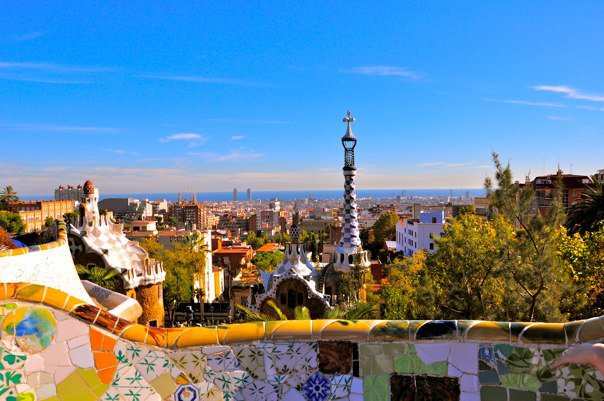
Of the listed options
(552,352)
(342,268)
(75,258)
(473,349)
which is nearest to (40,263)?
(473,349)

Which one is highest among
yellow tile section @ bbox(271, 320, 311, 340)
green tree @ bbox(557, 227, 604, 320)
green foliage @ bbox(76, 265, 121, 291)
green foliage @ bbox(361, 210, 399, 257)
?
yellow tile section @ bbox(271, 320, 311, 340)

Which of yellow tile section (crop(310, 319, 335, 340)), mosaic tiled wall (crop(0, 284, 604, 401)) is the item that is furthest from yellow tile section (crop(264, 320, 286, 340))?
yellow tile section (crop(310, 319, 335, 340))

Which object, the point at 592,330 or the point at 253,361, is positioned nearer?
the point at 592,330

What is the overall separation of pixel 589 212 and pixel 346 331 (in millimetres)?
16857

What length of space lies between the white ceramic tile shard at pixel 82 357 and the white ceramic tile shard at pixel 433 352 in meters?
2.09

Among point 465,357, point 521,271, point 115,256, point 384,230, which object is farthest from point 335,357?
point 384,230

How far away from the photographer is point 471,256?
12258 millimetres

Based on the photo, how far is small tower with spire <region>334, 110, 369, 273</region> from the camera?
61.8ft

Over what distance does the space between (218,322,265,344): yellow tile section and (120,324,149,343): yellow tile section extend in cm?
49

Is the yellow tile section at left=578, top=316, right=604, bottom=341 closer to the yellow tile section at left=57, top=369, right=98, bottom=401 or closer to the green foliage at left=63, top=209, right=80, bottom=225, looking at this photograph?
the yellow tile section at left=57, top=369, right=98, bottom=401

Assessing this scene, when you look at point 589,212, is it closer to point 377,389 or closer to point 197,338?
point 377,389

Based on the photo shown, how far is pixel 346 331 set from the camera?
3025 millimetres

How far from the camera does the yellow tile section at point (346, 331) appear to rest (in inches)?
118

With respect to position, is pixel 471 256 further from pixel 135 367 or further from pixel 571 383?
pixel 135 367
